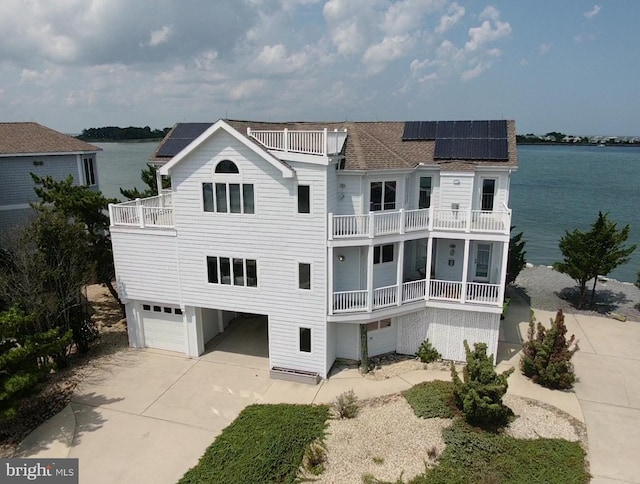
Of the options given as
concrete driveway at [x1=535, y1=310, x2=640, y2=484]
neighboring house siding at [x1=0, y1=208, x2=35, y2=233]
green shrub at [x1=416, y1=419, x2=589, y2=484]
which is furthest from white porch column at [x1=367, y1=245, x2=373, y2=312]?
neighboring house siding at [x1=0, y1=208, x2=35, y2=233]

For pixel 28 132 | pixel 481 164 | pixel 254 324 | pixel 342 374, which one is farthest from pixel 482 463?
pixel 28 132

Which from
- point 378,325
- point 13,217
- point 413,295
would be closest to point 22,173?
point 13,217

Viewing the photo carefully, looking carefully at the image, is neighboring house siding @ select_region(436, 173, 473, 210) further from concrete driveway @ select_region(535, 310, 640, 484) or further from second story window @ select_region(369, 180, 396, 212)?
concrete driveway @ select_region(535, 310, 640, 484)

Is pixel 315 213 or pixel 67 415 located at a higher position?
pixel 315 213

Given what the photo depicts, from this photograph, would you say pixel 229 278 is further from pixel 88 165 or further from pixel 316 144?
pixel 88 165

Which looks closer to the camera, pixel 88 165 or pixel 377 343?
pixel 377 343

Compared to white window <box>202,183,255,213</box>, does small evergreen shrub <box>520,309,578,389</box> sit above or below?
below
